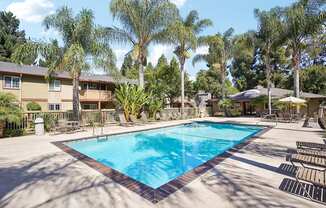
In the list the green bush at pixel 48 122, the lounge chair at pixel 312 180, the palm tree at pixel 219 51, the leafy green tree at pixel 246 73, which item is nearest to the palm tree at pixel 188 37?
the palm tree at pixel 219 51

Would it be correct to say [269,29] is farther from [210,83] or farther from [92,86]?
[92,86]

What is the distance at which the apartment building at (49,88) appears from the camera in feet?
66.1

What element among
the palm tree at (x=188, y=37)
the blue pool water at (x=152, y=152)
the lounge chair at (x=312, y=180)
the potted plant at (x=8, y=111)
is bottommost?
the blue pool water at (x=152, y=152)

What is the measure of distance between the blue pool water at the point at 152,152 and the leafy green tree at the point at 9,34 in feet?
113

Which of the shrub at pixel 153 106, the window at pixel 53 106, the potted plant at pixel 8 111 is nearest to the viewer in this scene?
the potted plant at pixel 8 111

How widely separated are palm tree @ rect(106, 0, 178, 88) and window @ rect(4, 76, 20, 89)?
10398mm

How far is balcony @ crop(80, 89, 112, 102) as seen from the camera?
80.8ft

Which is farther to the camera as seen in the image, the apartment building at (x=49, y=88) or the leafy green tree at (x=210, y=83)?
the leafy green tree at (x=210, y=83)

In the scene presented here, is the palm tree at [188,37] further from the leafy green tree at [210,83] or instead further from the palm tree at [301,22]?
the leafy green tree at [210,83]

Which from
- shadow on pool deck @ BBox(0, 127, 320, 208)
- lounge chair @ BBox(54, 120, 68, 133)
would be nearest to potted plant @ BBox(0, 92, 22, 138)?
lounge chair @ BBox(54, 120, 68, 133)

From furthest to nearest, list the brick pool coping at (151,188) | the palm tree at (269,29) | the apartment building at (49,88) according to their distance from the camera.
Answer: the palm tree at (269,29) < the apartment building at (49,88) < the brick pool coping at (151,188)

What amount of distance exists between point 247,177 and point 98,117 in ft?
46.3

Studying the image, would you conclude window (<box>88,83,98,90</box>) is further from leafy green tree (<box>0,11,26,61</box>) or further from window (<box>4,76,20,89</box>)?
leafy green tree (<box>0,11,26,61</box>)

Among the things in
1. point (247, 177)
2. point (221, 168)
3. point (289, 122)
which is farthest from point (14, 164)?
point (289, 122)
